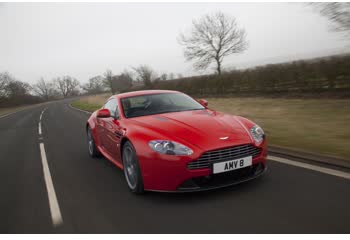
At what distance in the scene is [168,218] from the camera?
367cm

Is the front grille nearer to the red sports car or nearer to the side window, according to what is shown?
the red sports car

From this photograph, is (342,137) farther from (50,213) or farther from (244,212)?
(50,213)

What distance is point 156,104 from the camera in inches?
222

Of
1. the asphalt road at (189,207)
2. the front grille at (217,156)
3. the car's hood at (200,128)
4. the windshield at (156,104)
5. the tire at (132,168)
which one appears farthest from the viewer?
the windshield at (156,104)

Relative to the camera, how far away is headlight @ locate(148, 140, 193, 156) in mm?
3953

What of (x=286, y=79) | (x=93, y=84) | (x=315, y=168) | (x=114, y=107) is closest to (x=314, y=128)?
(x=315, y=168)

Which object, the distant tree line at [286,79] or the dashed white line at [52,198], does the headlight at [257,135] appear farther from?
the distant tree line at [286,79]

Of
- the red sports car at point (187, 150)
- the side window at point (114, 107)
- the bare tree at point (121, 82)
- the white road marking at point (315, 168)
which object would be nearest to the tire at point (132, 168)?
the red sports car at point (187, 150)

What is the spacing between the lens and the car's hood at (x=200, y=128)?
406 cm

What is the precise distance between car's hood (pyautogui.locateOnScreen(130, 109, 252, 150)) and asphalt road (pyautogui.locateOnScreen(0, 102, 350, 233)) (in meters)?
0.66

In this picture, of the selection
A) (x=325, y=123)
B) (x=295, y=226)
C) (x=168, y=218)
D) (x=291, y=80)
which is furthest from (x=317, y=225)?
(x=291, y=80)

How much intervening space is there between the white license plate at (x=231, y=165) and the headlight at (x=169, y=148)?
1.13ft

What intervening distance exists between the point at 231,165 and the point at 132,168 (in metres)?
1.40

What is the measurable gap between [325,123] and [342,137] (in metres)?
1.95
